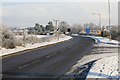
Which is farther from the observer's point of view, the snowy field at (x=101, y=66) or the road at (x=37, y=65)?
the road at (x=37, y=65)

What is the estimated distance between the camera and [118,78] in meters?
12.3

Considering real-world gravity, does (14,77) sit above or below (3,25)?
below

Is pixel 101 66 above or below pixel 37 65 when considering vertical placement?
above

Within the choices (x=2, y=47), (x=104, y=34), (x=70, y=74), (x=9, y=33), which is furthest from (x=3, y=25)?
(x=104, y=34)

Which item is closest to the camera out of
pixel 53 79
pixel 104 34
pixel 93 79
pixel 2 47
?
pixel 93 79

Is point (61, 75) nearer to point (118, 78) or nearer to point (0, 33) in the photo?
point (118, 78)

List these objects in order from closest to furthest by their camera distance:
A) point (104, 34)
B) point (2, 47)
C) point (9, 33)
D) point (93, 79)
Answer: point (93, 79) < point (2, 47) < point (9, 33) < point (104, 34)

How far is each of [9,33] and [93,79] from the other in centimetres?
2855

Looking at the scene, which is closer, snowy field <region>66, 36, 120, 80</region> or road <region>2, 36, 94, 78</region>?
snowy field <region>66, 36, 120, 80</region>

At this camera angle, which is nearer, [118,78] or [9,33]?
[118,78]

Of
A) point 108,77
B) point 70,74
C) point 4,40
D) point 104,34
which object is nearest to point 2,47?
point 4,40

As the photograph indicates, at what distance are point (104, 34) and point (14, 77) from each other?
268ft

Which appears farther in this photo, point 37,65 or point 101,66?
point 37,65

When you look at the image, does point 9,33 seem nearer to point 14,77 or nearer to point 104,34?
point 14,77
